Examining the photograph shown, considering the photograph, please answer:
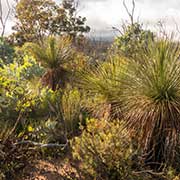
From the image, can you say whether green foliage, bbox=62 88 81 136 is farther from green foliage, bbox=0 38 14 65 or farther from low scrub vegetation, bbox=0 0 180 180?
green foliage, bbox=0 38 14 65

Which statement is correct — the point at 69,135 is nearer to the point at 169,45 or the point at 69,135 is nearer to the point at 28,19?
the point at 169,45

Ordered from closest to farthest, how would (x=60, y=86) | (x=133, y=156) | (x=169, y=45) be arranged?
(x=133, y=156), (x=169, y=45), (x=60, y=86)

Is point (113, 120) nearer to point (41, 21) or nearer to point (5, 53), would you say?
point (5, 53)

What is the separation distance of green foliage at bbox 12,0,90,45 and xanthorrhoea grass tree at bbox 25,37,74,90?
10.2 metres

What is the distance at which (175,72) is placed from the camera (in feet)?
14.8

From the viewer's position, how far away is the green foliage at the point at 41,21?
18564 millimetres

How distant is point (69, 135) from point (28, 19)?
14.1 meters

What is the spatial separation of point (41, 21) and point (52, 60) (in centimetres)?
1174

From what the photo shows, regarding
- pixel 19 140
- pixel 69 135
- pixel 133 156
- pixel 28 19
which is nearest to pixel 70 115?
pixel 69 135

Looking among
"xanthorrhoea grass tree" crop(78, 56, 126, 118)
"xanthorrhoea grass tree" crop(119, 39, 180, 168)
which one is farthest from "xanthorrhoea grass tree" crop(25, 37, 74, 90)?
"xanthorrhoea grass tree" crop(119, 39, 180, 168)

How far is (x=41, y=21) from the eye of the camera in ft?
61.7

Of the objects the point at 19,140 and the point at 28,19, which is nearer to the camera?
the point at 19,140

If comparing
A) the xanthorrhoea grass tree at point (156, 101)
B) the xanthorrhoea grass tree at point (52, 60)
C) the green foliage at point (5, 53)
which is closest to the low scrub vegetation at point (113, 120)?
the xanthorrhoea grass tree at point (156, 101)

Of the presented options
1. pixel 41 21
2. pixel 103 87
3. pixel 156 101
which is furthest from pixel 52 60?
pixel 41 21
